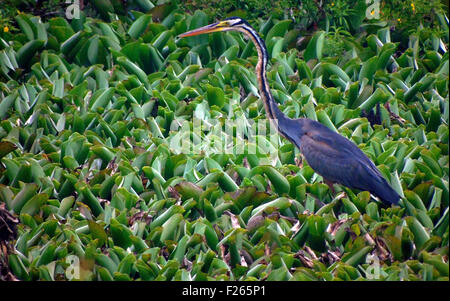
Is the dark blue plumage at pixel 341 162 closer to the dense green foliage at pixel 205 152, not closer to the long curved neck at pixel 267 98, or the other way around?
the dense green foliage at pixel 205 152

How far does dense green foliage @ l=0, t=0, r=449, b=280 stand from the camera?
522cm

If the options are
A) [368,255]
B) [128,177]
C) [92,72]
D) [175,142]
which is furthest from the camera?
[92,72]

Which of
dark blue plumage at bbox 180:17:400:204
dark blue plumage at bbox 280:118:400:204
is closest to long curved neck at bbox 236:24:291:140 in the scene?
dark blue plumage at bbox 180:17:400:204

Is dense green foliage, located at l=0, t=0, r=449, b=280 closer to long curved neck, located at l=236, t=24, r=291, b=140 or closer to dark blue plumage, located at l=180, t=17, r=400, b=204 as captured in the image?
dark blue plumage, located at l=180, t=17, r=400, b=204

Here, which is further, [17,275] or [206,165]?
[206,165]

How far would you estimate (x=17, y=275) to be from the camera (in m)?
5.12

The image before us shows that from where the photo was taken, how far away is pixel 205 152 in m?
6.42

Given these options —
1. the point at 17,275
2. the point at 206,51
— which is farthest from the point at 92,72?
the point at 17,275

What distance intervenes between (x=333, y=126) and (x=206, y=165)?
1.20 m

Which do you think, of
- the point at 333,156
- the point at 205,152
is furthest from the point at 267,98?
the point at 333,156

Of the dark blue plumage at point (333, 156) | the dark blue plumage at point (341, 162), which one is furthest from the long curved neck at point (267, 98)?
the dark blue plumage at point (341, 162)
